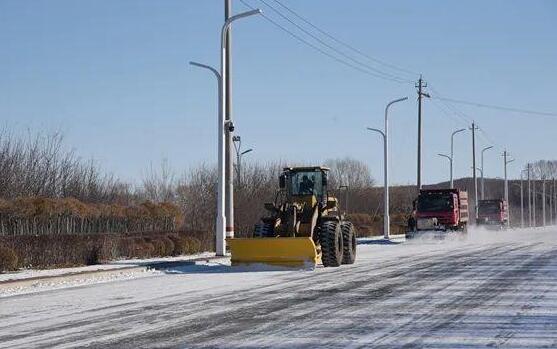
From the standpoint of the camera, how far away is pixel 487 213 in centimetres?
6956

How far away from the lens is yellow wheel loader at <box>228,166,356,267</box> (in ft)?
73.1

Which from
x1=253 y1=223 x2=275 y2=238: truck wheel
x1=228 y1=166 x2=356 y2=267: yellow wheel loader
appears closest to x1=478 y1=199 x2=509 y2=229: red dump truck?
x1=228 y1=166 x2=356 y2=267: yellow wheel loader

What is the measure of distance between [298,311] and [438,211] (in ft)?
108

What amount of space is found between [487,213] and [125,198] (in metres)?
33.8

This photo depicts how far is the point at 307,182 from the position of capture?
24.6 meters

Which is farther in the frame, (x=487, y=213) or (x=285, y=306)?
(x=487, y=213)

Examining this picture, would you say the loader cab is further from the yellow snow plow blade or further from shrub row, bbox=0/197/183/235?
shrub row, bbox=0/197/183/235

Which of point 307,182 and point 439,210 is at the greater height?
point 307,182

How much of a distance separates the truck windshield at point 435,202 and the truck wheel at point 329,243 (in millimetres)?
22868

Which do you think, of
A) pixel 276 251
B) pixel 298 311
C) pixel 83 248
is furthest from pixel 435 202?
pixel 298 311

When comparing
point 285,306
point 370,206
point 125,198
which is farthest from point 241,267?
point 370,206

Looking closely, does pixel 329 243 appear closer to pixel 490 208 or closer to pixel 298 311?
pixel 298 311

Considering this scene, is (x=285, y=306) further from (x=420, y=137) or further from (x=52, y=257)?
(x=420, y=137)

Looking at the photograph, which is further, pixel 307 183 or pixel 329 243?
pixel 307 183
